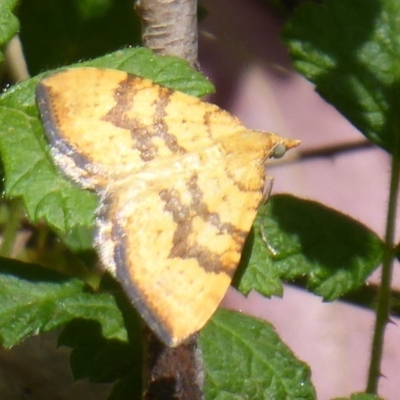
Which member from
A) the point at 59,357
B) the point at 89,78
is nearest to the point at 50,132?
the point at 89,78

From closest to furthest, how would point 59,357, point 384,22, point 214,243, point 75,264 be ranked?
1. point 214,243
2. point 384,22
3. point 59,357
4. point 75,264

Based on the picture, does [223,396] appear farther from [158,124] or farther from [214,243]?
[158,124]

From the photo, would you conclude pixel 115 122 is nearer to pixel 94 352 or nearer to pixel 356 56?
pixel 94 352

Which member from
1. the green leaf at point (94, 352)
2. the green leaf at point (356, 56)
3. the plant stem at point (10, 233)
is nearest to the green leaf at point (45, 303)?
the green leaf at point (94, 352)

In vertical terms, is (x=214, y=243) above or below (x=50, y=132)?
below

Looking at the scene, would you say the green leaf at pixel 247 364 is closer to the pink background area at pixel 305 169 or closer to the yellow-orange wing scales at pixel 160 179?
the yellow-orange wing scales at pixel 160 179

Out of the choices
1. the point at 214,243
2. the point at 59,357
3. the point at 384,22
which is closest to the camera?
the point at 214,243
